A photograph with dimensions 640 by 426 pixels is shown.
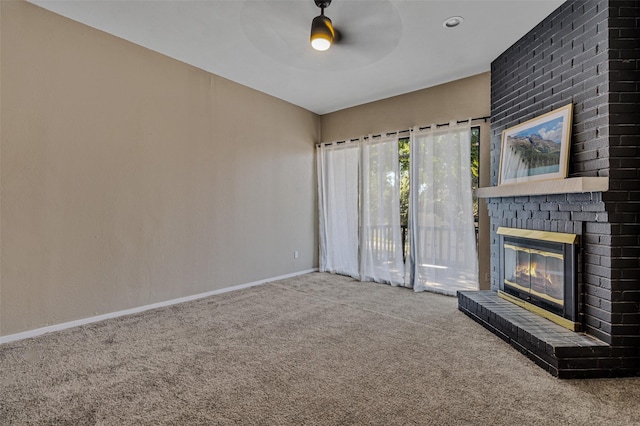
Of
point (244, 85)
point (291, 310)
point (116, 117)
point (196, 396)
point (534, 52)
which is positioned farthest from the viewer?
point (244, 85)

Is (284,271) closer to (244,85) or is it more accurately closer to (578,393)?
(244,85)

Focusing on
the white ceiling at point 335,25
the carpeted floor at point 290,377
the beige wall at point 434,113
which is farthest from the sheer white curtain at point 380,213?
the carpeted floor at point 290,377

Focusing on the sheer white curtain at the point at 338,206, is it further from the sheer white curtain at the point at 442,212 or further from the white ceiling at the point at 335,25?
the white ceiling at the point at 335,25

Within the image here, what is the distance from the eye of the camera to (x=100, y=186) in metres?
3.12

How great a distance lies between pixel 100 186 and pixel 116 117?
742 millimetres

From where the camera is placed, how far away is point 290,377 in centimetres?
212

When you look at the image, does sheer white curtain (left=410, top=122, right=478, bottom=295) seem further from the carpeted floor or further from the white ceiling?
the carpeted floor

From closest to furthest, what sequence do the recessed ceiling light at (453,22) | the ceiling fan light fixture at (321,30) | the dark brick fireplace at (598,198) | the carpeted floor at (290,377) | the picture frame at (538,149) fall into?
1. the carpeted floor at (290,377)
2. the dark brick fireplace at (598,198)
3. the ceiling fan light fixture at (321,30)
4. the picture frame at (538,149)
5. the recessed ceiling light at (453,22)

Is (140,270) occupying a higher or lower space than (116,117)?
lower

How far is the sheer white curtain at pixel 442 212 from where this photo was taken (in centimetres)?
400

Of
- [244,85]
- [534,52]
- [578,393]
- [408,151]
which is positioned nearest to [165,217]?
[244,85]

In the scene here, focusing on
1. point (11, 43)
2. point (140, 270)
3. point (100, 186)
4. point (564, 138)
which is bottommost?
point (140, 270)

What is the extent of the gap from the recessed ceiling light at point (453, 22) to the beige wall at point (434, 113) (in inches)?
48.6

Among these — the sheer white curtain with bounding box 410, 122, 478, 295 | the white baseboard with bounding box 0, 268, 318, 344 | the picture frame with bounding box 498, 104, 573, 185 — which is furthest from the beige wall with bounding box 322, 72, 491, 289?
the white baseboard with bounding box 0, 268, 318, 344
